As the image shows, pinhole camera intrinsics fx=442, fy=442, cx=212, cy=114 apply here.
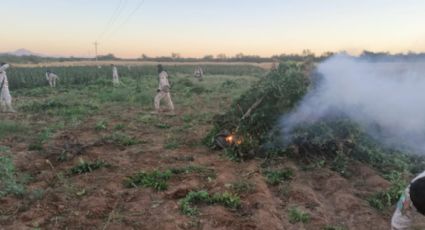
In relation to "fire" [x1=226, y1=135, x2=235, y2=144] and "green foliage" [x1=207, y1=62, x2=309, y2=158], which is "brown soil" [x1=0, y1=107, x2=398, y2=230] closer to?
"fire" [x1=226, y1=135, x2=235, y2=144]

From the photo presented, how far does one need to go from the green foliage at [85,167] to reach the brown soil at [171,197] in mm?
133

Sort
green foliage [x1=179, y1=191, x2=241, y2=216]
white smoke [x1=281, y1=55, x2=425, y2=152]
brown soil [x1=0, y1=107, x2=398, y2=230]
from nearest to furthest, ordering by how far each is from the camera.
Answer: brown soil [x1=0, y1=107, x2=398, y2=230] → green foliage [x1=179, y1=191, x2=241, y2=216] → white smoke [x1=281, y1=55, x2=425, y2=152]

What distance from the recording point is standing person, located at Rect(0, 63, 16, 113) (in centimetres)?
1522

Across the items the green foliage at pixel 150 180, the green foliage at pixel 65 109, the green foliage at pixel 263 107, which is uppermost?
the green foliage at pixel 263 107

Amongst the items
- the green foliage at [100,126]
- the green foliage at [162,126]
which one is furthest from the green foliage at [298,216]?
the green foliage at [100,126]

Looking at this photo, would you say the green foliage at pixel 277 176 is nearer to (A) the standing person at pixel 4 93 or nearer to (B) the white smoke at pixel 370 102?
(B) the white smoke at pixel 370 102

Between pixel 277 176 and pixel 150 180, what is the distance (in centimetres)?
215

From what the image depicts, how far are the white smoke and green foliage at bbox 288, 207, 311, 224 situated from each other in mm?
3060

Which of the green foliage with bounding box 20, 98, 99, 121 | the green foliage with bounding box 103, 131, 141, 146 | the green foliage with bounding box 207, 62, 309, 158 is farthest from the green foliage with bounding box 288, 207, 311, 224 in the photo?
the green foliage with bounding box 20, 98, 99, 121

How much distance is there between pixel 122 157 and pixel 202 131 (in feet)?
10.1

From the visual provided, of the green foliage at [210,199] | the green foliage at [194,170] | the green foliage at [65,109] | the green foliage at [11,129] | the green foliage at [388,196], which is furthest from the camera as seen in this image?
the green foliage at [65,109]

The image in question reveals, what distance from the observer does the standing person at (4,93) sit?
49.9 feet

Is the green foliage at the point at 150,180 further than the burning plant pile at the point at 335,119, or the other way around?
the burning plant pile at the point at 335,119

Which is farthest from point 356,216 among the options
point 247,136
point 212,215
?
point 247,136
